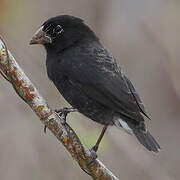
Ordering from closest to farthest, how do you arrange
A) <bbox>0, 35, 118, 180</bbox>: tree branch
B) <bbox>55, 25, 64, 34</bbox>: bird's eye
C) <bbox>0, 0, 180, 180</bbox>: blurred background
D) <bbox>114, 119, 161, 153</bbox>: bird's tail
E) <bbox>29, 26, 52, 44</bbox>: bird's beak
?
1. <bbox>0, 35, 118, 180</bbox>: tree branch
2. <bbox>114, 119, 161, 153</bbox>: bird's tail
3. <bbox>29, 26, 52, 44</bbox>: bird's beak
4. <bbox>55, 25, 64, 34</bbox>: bird's eye
5. <bbox>0, 0, 180, 180</bbox>: blurred background

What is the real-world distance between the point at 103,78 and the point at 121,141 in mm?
1482

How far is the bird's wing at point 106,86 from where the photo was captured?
Answer: 5.85 metres

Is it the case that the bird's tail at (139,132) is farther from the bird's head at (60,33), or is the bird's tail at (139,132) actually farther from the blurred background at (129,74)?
the bird's head at (60,33)

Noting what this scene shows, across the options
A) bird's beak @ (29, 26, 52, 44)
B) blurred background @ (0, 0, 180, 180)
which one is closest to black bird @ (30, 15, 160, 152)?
bird's beak @ (29, 26, 52, 44)

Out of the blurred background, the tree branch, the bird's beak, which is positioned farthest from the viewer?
the blurred background

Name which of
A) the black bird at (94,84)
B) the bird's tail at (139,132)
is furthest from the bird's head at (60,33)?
the bird's tail at (139,132)

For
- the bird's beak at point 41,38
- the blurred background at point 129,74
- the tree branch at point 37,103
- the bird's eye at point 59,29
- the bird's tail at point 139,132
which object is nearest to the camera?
the tree branch at point 37,103

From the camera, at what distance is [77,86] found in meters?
5.96

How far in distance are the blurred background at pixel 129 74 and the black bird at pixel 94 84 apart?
0.61 metres

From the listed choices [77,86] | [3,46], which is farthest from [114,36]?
[3,46]

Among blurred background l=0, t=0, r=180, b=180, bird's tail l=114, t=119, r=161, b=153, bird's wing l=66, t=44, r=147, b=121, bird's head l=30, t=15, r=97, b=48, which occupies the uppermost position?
bird's head l=30, t=15, r=97, b=48

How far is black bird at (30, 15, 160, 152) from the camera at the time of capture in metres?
5.86

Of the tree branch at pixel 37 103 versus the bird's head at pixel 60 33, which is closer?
the tree branch at pixel 37 103

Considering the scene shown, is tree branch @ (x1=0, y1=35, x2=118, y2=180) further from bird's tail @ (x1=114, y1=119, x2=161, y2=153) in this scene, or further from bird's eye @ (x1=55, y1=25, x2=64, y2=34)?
bird's eye @ (x1=55, y1=25, x2=64, y2=34)
